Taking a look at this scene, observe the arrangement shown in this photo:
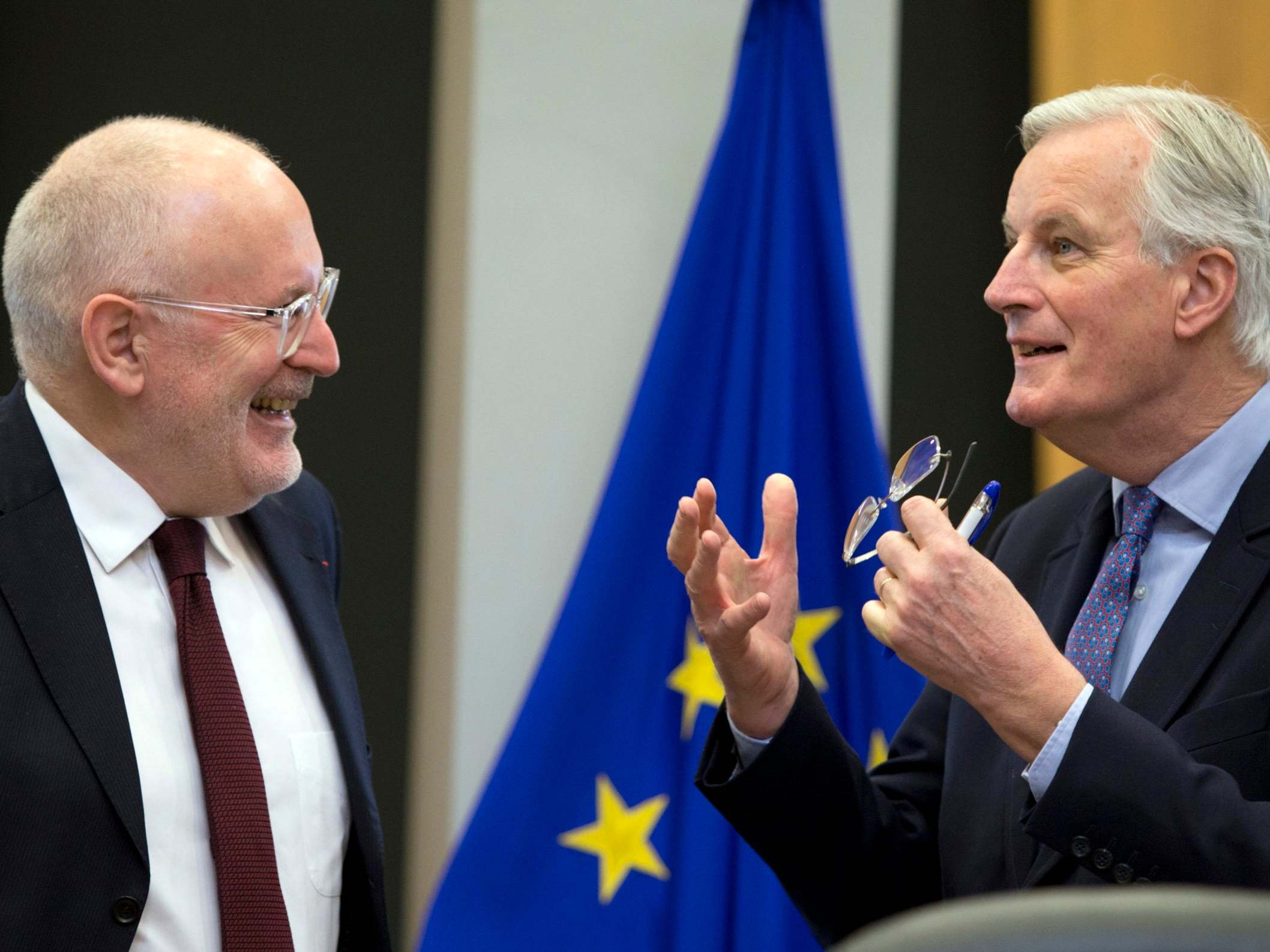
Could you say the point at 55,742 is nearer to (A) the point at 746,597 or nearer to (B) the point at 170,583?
(B) the point at 170,583

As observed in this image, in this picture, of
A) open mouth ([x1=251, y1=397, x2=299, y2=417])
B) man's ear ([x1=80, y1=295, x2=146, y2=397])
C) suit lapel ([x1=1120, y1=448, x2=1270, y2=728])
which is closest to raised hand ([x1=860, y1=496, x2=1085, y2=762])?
suit lapel ([x1=1120, y1=448, x2=1270, y2=728])

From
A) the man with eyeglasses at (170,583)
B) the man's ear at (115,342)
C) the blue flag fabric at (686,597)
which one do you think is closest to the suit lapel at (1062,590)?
the man with eyeglasses at (170,583)

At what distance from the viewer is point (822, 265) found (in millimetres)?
3037

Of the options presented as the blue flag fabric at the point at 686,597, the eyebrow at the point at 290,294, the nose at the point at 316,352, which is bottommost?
the blue flag fabric at the point at 686,597

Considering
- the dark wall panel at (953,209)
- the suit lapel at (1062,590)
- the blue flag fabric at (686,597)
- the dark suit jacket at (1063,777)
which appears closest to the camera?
the dark suit jacket at (1063,777)

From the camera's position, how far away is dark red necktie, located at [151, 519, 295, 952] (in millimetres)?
1643

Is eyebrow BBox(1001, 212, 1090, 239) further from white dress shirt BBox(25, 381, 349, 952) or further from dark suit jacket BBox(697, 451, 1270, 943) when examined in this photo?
white dress shirt BBox(25, 381, 349, 952)

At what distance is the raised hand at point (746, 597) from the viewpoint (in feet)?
5.52

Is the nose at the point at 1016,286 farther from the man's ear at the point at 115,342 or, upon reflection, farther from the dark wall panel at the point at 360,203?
the dark wall panel at the point at 360,203

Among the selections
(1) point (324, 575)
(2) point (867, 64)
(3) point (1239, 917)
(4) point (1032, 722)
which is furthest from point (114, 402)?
(2) point (867, 64)

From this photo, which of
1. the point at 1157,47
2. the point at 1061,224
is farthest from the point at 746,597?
the point at 1157,47

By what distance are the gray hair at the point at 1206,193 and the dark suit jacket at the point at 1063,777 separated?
0.73 ft

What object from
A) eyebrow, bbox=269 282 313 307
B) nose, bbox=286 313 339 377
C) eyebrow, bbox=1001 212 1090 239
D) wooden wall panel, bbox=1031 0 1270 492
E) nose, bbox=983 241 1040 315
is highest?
wooden wall panel, bbox=1031 0 1270 492

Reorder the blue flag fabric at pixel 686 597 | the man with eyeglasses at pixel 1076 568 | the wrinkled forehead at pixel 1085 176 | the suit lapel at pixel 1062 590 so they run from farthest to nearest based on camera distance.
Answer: the blue flag fabric at pixel 686 597
the wrinkled forehead at pixel 1085 176
the suit lapel at pixel 1062 590
the man with eyeglasses at pixel 1076 568
